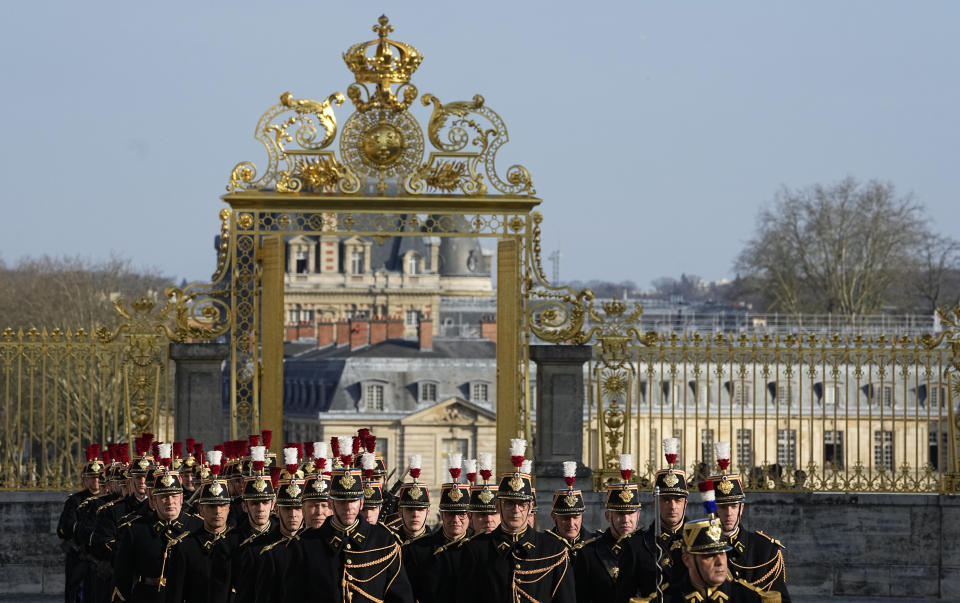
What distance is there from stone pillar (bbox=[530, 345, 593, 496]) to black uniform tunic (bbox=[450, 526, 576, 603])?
682 centimetres

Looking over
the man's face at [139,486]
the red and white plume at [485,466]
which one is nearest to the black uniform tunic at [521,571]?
the red and white plume at [485,466]

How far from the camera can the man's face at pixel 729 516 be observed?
1046cm

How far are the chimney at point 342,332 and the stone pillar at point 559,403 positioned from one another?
62.4 metres

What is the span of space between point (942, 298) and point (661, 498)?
58.8 meters

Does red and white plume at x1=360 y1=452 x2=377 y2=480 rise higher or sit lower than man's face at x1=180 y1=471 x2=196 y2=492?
higher

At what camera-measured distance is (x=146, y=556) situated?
1240 centimetres

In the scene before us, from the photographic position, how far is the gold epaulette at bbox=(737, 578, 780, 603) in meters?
9.73

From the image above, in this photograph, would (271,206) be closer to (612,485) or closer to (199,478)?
(199,478)

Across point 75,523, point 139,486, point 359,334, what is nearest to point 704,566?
point 139,486

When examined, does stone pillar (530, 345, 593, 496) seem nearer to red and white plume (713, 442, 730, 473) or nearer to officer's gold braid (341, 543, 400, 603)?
red and white plume (713, 442, 730, 473)

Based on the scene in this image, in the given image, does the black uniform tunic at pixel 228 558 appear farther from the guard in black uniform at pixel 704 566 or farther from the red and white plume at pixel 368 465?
the guard in black uniform at pixel 704 566

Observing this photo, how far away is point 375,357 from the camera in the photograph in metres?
74.0

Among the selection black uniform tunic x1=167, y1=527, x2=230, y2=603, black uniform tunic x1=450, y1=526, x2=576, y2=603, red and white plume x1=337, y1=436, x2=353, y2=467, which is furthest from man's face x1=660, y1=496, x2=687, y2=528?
black uniform tunic x1=167, y1=527, x2=230, y2=603

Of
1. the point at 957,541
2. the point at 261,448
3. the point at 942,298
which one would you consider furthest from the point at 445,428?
the point at 261,448
